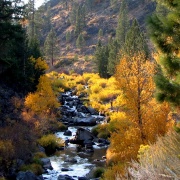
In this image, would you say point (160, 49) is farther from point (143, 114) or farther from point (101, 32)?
point (101, 32)

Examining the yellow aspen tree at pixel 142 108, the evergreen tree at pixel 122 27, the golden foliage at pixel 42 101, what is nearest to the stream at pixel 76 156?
the golden foliage at pixel 42 101

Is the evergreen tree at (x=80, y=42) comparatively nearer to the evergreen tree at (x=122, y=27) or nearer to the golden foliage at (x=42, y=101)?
the evergreen tree at (x=122, y=27)

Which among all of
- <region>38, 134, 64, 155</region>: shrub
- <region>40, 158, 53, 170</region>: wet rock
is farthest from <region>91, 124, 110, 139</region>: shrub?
<region>40, 158, 53, 170</region>: wet rock

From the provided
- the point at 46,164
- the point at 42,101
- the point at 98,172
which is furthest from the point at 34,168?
the point at 42,101

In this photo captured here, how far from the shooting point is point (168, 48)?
1050 cm

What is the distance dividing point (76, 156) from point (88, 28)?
80.8m

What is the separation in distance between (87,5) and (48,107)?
84.9 metres

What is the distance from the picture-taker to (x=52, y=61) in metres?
81.0

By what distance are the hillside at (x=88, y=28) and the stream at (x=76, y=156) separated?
35511 millimetres

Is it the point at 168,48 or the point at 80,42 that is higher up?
the point at 80,42

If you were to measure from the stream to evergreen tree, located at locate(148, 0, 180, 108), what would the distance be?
1237 cm

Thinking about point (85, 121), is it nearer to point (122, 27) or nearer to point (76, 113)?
point (76, 113)

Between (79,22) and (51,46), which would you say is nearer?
(51,46)

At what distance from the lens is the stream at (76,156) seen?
21.9 m
